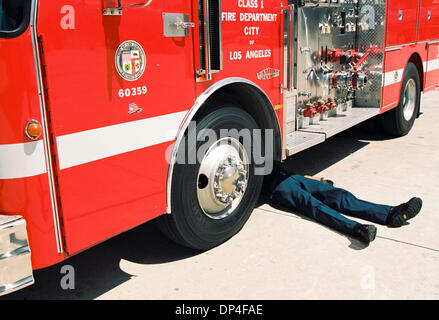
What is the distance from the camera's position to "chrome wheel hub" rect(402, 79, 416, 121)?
677cm

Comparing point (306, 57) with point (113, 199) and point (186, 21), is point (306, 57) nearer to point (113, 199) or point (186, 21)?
point (186, 21)

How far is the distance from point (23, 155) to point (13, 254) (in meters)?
0.45

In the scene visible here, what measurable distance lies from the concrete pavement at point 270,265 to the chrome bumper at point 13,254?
2.57 feet

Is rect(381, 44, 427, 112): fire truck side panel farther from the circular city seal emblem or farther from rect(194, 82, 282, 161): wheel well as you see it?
the circular city seal emblem

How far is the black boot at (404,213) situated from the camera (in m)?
3.69

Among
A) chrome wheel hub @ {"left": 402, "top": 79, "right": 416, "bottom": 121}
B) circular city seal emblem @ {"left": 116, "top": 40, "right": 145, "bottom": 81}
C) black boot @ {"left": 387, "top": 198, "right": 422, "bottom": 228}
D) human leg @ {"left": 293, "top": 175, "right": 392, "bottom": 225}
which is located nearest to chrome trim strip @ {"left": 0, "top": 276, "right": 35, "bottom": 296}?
circular city seal emblem @ {"left": 116, "top": 40, "right": 145, "bottom": 81}

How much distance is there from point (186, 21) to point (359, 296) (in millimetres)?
1935

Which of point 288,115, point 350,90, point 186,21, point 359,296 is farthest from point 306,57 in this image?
point 359,296

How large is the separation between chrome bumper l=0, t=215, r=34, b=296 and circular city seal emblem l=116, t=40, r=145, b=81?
903 mm

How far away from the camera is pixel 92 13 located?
2.31 meters

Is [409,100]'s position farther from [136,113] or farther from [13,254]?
[13,254]

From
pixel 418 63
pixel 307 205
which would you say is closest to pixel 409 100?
pixel 418 63

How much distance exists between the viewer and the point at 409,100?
6.88 meters

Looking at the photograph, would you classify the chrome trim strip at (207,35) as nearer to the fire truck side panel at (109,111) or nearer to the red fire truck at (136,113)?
the red fire truck at (136,113)
